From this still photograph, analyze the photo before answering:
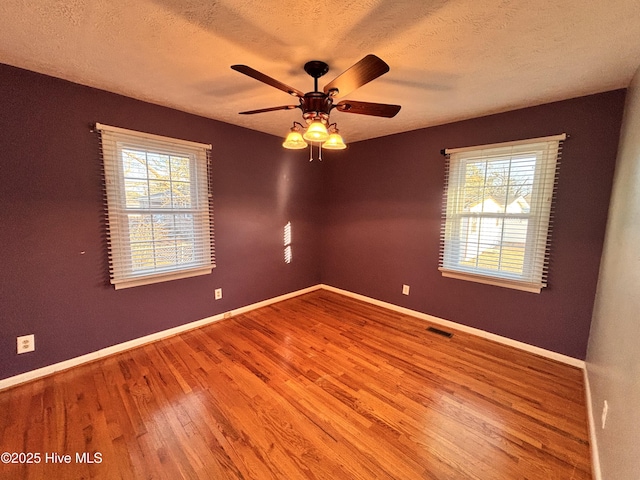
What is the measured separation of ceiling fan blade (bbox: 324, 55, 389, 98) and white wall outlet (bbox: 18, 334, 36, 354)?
2.84m

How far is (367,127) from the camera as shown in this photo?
3.09 meters

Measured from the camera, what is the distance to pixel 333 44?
1538 millimetres

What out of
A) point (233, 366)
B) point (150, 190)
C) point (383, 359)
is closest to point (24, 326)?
point (150, 190)

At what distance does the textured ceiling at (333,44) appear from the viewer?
1272mm

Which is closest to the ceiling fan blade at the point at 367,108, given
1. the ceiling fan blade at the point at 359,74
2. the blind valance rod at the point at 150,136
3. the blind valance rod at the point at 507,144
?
the ceiling fan blade at the point at 359,74

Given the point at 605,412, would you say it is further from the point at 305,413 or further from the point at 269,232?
the point at 269,232

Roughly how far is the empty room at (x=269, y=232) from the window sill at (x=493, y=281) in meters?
0.03

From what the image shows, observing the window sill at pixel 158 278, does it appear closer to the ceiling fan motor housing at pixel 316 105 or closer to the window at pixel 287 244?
the window at pixel 287 244

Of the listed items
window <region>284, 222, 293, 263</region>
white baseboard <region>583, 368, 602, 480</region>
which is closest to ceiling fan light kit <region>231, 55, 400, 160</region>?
window <region>284, 222, 293, 263</region>

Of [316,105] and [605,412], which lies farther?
[316,105]

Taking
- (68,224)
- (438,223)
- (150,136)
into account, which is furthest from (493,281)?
(68,224)

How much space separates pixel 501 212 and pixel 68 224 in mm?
3889

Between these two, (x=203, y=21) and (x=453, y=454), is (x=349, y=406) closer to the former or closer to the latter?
(x=453, y=454)

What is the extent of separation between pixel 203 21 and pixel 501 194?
2.81 metres
